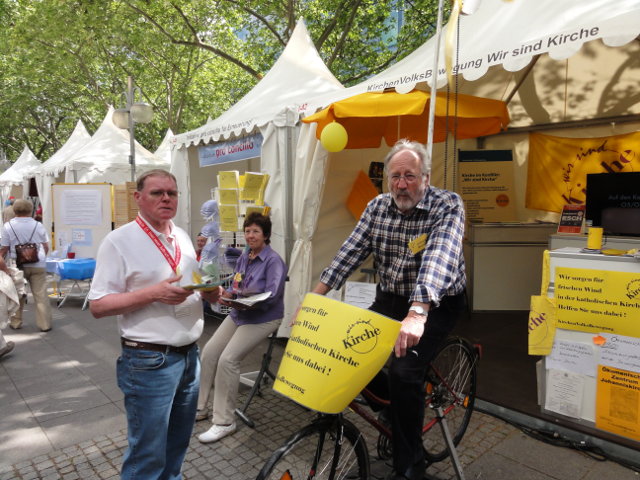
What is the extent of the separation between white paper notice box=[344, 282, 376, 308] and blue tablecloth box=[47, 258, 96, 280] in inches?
209

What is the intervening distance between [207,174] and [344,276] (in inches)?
236

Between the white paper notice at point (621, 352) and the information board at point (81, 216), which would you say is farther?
the information board at point (81, 216)

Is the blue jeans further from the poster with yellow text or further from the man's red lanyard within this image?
the poster with yellow text

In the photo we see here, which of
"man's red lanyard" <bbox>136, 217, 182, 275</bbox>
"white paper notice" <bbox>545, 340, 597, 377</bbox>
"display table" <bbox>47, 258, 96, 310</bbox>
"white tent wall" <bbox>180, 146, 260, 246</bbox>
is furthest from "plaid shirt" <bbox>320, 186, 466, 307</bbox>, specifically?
"display table" <bbox>47, 258, 96, 310</bbox>

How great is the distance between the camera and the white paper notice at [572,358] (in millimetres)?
3018

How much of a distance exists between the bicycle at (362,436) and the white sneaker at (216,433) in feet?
3.95

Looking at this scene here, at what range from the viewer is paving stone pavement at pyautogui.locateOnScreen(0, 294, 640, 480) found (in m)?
2.89

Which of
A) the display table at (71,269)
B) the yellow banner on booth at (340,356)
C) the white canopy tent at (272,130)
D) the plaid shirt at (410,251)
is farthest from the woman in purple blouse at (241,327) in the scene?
the display table at (71,269)

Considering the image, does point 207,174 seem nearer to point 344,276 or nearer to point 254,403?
point 254,403

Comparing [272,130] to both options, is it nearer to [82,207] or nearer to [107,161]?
[82,207]

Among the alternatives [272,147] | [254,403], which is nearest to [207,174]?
[272,147]

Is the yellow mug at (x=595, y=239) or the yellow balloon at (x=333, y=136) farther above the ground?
the yellow balloon at (x=333, y=136)

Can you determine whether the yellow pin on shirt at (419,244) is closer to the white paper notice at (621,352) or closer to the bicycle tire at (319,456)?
the bicycle tire at (319,456)

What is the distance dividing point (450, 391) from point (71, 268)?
693 centimetres
